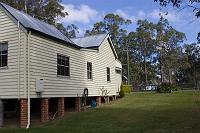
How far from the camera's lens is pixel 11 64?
64.8ft

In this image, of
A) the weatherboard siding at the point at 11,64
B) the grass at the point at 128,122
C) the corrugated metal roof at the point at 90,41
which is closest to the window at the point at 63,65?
the grass at the point at 128,122

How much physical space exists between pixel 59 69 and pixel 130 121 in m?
6.02

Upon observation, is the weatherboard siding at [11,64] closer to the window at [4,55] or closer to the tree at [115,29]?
the window at [4,55]

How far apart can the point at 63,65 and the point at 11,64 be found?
174 inches

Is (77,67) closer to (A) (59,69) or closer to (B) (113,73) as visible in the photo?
(A) (59,69)

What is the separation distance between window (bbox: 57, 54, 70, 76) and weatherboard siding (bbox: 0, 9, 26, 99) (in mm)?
3706

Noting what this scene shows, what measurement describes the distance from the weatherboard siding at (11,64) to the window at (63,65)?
3706 millimetres

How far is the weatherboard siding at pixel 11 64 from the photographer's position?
63.7 ft

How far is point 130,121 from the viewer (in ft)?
63.9

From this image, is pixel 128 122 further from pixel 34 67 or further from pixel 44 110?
pixel 34 67

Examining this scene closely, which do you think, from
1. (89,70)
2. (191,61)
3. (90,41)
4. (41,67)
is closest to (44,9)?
(90,41)

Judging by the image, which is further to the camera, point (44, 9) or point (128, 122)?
point (44, 9)

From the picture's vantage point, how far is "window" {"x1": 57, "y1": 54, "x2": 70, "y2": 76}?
22922 millimetres

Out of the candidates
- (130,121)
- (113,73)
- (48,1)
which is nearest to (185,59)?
(48,1)
